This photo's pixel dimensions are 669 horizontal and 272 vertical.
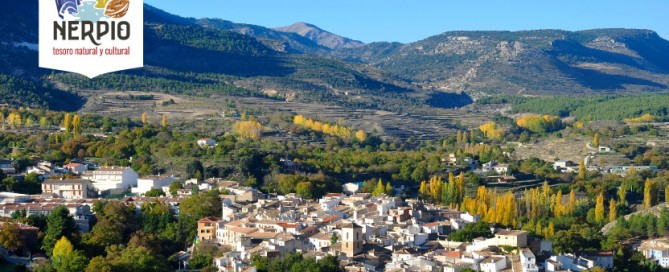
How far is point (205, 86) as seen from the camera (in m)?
89.6

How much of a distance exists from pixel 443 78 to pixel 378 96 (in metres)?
33.6

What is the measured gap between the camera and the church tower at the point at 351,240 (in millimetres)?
30219

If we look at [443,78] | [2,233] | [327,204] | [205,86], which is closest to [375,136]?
[205,86]

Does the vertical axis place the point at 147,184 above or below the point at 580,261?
above

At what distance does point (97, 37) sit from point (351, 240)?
9266mm

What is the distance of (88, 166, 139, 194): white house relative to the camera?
40812 mm

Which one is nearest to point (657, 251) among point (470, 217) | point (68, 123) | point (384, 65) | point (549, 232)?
point (549, 232)

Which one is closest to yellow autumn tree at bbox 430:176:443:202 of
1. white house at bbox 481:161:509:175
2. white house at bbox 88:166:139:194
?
white house at bbox 481:161:509:175

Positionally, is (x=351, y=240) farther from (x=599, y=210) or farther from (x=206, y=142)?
(x=206, y=142)

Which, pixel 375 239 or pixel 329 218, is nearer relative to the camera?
pixel 375 239

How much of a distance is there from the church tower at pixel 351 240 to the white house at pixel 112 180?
12.9m

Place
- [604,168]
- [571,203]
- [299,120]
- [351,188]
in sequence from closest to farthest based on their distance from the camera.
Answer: [571,203] → [351,188] → [604,168] → [299,120]

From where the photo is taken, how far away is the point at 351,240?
3027 centimetres

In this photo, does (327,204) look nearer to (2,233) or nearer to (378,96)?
(2,233)
